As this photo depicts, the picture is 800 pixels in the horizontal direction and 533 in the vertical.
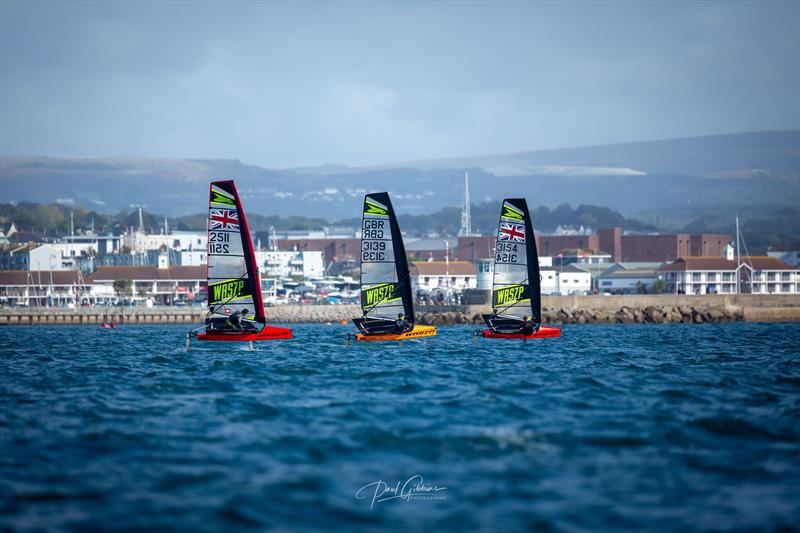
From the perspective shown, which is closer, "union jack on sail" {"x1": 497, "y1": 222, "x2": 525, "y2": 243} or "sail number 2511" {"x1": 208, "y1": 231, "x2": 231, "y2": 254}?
"sail number 2511" {"x1": 208, "y1": 231, "x2": 231, "y2": 254}

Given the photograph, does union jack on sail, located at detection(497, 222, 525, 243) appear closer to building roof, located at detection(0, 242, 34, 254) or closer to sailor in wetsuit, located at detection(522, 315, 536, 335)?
sailor in wetsuit, located at detection(522, 315, 536, 335)

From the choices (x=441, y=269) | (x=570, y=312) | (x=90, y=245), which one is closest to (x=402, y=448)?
(x=570, y=312)

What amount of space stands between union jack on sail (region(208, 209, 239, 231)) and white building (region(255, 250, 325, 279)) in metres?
122

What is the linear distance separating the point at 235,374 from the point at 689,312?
60.4 meters

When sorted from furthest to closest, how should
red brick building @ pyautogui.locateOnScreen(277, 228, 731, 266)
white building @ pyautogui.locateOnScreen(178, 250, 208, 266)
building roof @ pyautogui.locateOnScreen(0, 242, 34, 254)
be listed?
1. red brick building @ pyautogui.locateOnScreen(277, 228, 731, 266)
2. building roof @ pyautogui.locateOnScreen(0, 242, 34, 254)
3. white building @ pyautogui.locateOnScreen(178, 250, 208, 266)

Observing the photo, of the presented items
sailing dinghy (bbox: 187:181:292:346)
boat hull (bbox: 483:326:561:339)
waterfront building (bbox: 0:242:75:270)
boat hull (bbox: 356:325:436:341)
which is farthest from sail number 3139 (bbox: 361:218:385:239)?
waterfront building (bbox: 0:242:75:270)

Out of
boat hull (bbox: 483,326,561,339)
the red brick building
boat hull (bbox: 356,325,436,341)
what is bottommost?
boat hull (bbox: 483,326,561,339)

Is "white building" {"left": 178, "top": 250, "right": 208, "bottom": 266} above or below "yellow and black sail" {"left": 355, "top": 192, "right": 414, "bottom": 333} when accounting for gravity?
above

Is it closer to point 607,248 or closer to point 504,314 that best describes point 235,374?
point 504,314

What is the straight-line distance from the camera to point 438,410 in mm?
21906

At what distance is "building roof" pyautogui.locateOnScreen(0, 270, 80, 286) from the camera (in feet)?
390

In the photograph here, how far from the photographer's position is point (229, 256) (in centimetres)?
3941

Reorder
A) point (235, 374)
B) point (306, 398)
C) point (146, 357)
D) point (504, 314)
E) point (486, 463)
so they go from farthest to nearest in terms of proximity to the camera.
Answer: point (504, 314)
point (146, 357)
point (235, 374)
point (306, 398)
point (486, 463)

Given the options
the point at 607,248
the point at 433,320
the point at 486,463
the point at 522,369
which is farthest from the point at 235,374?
the point at 607,248
